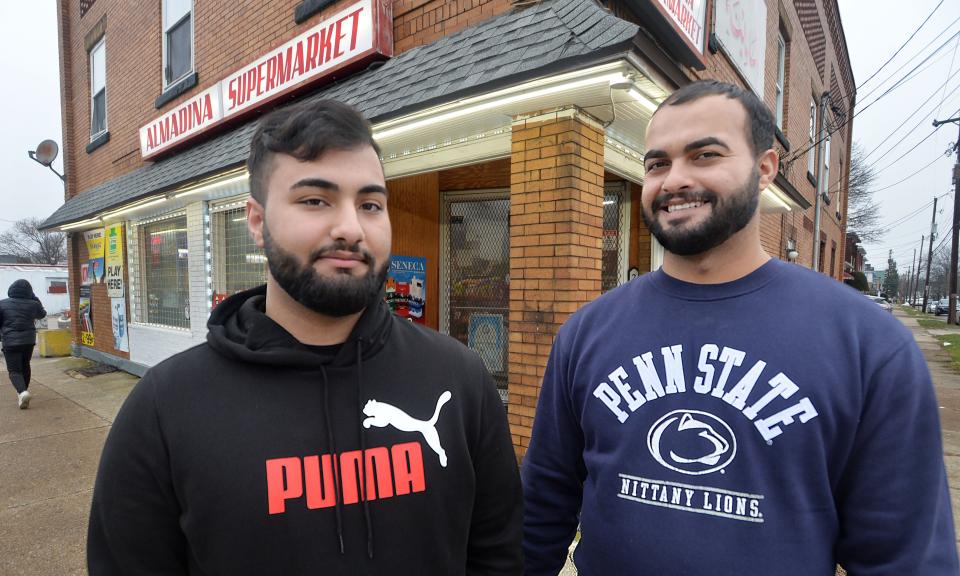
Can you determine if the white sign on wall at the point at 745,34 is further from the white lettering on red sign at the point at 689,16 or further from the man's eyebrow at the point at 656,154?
the man's eyebrow at the point at 656,154

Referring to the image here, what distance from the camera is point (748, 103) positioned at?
135cm

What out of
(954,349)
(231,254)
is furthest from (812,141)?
(231,254)

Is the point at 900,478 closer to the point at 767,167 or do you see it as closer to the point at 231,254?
the point at 767,167

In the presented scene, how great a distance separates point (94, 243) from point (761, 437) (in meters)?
11.6

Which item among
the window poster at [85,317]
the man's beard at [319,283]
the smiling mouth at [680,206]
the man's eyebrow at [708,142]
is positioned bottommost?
the window poster at [85,317]

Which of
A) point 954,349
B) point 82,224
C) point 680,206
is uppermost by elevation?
point 82,224

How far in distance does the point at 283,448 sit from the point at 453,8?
13.0 ft

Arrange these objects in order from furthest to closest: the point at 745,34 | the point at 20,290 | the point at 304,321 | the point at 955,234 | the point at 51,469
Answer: the point at 955,234, the point at 20,290, the point at 745,34, the point at 51,469, the point at 304,321

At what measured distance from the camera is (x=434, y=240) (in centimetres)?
618

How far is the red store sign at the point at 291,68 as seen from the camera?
179 inches

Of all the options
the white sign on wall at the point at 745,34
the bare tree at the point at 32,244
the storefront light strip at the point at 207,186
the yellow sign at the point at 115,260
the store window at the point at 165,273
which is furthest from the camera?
the bare tree at the point at 32,244

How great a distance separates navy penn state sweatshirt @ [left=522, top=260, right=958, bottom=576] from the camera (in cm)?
110

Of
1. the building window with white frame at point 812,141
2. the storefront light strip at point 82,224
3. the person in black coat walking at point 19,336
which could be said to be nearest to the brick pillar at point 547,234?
the person in black coat walking at point 19,336

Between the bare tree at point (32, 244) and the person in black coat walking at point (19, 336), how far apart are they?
2146 inches
